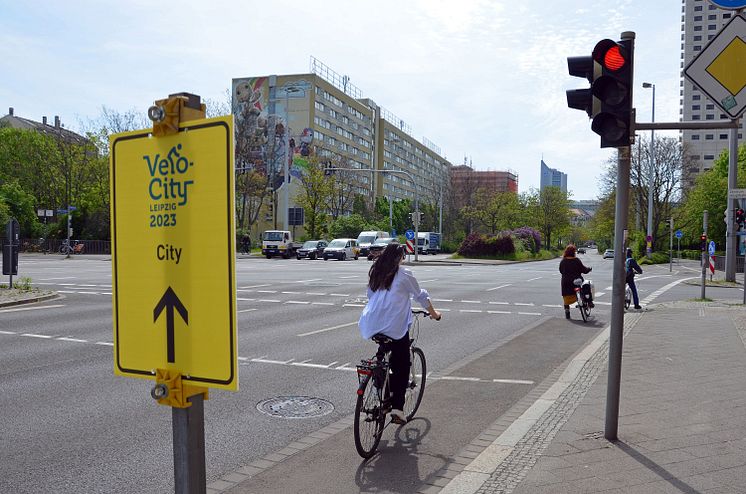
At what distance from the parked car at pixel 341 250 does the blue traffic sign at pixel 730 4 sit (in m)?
44.7

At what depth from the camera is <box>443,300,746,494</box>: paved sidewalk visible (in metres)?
4.26

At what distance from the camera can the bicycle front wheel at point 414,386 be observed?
19.4ft

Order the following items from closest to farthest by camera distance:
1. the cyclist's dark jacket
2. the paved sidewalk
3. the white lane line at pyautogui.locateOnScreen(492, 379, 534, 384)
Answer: the paved sidewalk < the white lane line at pyautogui.locateOnScreen(492, 379, 534, 384) < the cyclist's dark jacket

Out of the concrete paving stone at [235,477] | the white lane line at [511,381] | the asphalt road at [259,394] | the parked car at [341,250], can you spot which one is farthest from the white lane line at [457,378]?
the parked car at [341,250]

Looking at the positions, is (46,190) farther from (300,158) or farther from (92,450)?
(92,450)

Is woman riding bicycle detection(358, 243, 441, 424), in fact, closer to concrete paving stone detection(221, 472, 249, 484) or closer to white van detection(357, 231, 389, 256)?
concrete paving stone detection(221, 472, 249, 484)

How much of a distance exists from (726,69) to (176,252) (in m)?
4.72

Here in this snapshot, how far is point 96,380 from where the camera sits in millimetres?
7703

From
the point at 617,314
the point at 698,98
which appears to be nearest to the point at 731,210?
the point at 617,314

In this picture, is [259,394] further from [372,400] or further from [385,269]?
[385,269]

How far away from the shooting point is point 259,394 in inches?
282

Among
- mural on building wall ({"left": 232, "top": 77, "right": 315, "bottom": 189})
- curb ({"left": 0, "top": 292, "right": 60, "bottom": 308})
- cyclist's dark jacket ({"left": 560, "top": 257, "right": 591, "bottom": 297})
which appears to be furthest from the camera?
mural on building wall ({"left": 232, "top": 77, "right": 315, "bottom": 189})

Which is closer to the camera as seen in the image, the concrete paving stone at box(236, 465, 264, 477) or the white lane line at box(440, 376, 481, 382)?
the concrete paving stone at box(236, 465, 264, 477)

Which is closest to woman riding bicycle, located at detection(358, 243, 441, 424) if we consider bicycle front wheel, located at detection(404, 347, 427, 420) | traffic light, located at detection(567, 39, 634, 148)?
bicycle front wheel, located at detection(404, 347, 427, 420)
